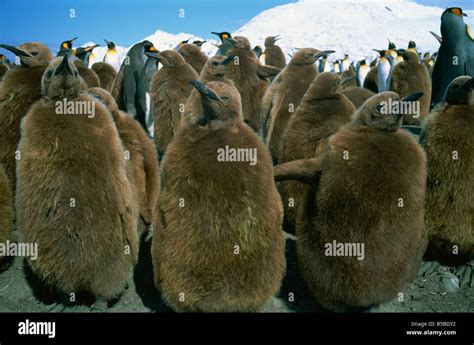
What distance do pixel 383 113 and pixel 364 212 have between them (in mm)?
614

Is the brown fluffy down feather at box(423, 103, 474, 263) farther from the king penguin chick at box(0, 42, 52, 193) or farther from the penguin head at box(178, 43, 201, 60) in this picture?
the penguin head at box(178, 43, 201, 60)

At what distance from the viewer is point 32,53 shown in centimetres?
376

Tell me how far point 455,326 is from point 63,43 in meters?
9.99

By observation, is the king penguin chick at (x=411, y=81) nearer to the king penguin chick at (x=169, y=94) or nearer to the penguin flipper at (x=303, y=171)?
the king penguin chick at (x=169, y=94)

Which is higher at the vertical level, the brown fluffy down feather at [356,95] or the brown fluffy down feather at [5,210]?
the brown fluffy down feather at [356,95]

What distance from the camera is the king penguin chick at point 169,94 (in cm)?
518

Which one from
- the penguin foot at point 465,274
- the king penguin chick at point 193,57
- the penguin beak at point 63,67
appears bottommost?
the penguin foot at point 465,274

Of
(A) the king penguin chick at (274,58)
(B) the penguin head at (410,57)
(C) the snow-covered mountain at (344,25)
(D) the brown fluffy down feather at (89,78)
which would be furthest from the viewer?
(C) the snow-covered mountain at (344,25)

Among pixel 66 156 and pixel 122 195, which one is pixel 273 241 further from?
pixel 66 156

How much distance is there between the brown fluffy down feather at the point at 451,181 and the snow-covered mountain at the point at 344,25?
168 ft

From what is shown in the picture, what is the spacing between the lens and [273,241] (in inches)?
102

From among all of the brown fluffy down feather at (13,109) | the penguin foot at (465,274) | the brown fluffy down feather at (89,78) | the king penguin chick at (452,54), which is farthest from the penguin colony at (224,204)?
the king penguin chick at (452,54)

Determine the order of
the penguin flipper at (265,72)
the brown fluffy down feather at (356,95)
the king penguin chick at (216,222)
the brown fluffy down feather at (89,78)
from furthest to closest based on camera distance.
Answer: the penguin flipper at (265,72), the brown fluffy down feather at (89,78), the brown fluffy down feather at (356,95), the king penguin chick at (216,222)

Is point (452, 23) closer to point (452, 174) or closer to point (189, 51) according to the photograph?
point (189, 51)
